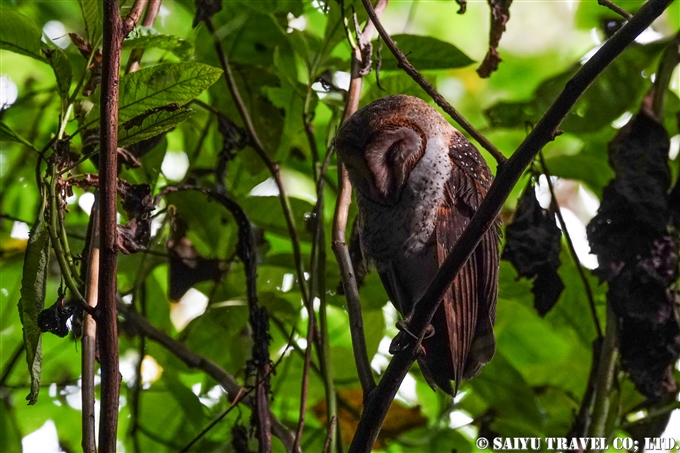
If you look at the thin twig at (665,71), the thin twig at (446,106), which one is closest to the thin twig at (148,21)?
the thin twig at (446,106)

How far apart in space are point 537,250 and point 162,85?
864 millimetres

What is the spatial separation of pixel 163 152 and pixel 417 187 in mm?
603

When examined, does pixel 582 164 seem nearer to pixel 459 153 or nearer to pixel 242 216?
pixel 459 153

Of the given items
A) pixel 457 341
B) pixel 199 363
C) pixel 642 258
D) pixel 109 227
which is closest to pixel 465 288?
pixel 457 341

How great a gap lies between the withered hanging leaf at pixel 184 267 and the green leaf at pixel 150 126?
63 cm

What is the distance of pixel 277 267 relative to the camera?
1848mm

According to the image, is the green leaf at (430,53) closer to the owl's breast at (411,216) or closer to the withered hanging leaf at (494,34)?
the withered hanging leaf at (494,34)

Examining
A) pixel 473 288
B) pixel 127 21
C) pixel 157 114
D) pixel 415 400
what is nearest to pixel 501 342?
pixel 415 400

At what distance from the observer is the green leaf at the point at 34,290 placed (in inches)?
38.3

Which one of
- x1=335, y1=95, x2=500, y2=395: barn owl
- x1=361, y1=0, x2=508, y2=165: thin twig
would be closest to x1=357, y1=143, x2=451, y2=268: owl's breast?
x1=335, y1=95, x2=500, y2=395: barn owl

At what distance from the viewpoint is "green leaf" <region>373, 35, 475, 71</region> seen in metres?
1.61

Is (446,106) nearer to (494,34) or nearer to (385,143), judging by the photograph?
(385,143)

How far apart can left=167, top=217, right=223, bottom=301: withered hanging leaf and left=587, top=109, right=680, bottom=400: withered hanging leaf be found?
890mm

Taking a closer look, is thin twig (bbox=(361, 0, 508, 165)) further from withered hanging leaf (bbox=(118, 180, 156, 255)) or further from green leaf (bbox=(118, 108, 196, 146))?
withered hanging leaf (bbox=(118, 180, 156, 255))
